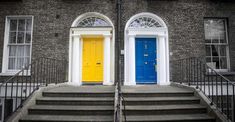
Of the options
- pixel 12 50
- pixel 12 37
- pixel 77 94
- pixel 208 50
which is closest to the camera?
pixel 77 94

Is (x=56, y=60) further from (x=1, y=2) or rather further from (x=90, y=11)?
(x=1, y=2)

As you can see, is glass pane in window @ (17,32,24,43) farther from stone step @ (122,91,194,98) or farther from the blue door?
stone step @ (122,91,194,98)

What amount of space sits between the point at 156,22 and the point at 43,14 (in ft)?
16.5

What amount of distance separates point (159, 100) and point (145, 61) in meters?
3.48

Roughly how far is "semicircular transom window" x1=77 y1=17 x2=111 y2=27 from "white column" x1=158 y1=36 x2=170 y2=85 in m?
2.50

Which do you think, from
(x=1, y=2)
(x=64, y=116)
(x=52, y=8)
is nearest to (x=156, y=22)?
(x=52, y=8)

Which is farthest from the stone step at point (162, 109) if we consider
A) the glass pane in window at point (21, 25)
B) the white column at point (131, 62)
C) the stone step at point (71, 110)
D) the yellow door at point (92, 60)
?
the glass pane in window at point (21, 25)

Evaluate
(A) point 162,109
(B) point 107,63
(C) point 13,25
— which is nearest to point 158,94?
(A) point 162,109

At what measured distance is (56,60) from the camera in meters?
9.51

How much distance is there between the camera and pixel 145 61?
9.83 metres

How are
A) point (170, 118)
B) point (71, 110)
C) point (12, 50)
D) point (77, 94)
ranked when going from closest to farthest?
point (170, 118) < point (71, 110) < point (77, 94) < point (12, 50)

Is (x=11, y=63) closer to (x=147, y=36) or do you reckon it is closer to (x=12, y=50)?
(x=12, y=50)

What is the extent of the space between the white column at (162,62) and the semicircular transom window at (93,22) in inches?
98.5

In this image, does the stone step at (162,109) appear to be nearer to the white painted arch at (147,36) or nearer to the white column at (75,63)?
the white painted arch at (147,36)
